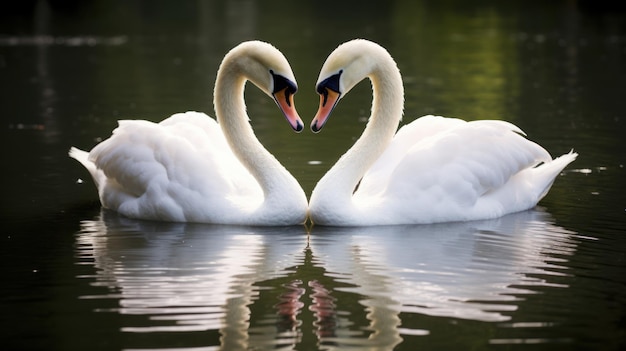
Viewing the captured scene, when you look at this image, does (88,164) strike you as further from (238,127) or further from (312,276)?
(312,276)

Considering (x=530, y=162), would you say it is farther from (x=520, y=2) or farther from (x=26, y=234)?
(x=520, y=2)

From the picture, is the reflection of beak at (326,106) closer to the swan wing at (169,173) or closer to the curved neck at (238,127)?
the curved neck at (238,127)

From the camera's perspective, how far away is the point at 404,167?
10.9m

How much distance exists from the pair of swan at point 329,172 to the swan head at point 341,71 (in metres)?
0.01

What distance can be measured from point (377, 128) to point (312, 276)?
270cm

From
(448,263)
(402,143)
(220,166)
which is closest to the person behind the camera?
(448,263)

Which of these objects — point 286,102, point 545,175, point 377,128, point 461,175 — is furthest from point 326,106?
point 545,175

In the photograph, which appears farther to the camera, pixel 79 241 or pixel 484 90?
pixel 484 90

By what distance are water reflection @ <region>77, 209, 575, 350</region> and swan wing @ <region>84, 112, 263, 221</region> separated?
7.1 inches

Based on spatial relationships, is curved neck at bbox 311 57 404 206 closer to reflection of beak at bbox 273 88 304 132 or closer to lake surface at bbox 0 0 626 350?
lake surface at bbox 0 0 626 350

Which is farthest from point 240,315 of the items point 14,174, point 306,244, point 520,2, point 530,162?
point 520,2

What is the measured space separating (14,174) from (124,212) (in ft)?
9.06

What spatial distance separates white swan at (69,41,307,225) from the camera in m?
10.8

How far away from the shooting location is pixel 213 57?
105 feet
